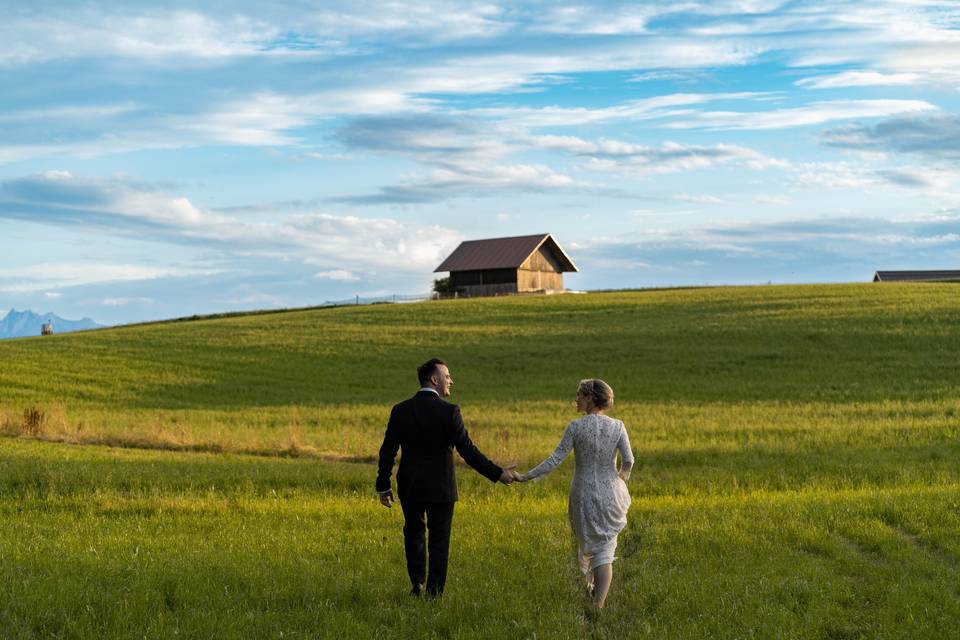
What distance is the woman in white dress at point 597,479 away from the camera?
9.17 metres

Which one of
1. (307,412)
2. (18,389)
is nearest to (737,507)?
(307,412)

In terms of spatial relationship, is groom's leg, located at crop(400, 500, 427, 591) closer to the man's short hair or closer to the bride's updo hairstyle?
the man's short hair

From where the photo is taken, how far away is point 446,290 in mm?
95625

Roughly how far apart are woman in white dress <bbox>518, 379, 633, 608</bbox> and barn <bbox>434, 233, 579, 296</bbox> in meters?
80.3

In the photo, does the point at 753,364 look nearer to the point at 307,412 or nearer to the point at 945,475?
the point at 307,412

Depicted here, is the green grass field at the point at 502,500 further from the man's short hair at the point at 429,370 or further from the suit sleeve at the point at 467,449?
the man's short hair at the point at 429,370

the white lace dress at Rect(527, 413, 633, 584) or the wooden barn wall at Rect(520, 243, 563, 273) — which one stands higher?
the wooden barn wall at Rect(520, 243, 563, 273)

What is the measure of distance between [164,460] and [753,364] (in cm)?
3010

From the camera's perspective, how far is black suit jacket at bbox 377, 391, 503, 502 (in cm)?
916

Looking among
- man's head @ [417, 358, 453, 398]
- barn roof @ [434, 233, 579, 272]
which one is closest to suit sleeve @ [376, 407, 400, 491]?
man's head @ [417, 358, 453, 398]

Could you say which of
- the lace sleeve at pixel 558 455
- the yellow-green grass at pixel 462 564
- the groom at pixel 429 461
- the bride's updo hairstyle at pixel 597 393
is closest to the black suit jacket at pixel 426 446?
the groom at pixel 429 461

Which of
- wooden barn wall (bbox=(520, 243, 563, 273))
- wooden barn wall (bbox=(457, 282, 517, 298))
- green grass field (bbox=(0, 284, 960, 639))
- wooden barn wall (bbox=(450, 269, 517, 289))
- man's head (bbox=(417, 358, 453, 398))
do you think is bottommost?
green grass field (bbox=(0, 284, 960, 639))

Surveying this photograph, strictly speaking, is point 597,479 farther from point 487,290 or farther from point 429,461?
point 487,290

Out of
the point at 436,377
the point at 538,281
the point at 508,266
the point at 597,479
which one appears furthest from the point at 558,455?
the point at 538,281
